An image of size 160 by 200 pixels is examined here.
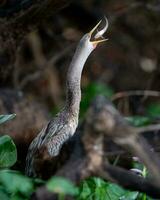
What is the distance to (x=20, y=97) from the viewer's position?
6.66 meters

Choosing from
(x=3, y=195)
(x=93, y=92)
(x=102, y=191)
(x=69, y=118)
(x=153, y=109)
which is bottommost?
(x=153, y=109)

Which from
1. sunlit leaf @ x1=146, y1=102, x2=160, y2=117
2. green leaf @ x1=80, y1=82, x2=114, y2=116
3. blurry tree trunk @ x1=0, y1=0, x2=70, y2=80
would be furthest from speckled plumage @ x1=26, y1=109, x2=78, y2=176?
sunlit leaf @ x1=146, y1=102, x2=160, y2=117

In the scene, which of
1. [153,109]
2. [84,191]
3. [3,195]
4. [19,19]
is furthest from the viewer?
[153,109]

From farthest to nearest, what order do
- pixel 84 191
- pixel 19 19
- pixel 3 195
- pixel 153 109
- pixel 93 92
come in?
pixel 153 109
pixel 93 92
pixel 19 19
pixel 84 191
pixel 3 195

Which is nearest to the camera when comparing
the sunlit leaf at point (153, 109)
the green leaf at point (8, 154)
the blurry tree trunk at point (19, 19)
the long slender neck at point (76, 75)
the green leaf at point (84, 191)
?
the green leaf at point (84, 191)

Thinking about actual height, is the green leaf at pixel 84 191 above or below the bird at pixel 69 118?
below

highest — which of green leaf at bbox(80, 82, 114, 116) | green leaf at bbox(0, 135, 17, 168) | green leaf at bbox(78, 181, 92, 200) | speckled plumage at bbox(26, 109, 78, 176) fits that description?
green leaf at bbox(0, 135, 17, 168)

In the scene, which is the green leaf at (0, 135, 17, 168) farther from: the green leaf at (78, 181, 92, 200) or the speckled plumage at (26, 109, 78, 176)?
the green leaf at (78, 181, 92, 200)

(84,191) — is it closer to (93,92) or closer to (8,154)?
(8,154)

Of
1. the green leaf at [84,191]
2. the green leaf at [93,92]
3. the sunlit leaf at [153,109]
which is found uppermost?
the green leaf at [84,191]

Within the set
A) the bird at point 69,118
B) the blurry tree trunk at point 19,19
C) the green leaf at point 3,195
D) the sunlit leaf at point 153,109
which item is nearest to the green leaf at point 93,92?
the sunlit leaf at point 153,109

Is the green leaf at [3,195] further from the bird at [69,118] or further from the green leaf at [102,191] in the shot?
the green leaf at [102,191]

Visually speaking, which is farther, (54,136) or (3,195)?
(54,136)

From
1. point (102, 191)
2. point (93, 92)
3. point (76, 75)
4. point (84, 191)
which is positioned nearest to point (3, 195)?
point (84, 191)
